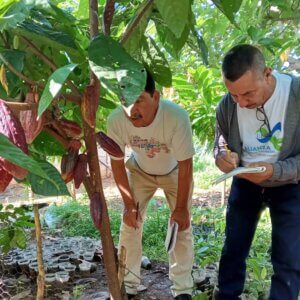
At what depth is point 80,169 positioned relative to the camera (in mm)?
988

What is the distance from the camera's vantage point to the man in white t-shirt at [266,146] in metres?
1.58

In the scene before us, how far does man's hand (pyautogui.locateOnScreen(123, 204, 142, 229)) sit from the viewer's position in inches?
84.2

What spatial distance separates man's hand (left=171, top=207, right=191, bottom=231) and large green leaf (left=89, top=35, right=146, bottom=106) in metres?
1.32

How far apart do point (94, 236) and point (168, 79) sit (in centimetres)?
239

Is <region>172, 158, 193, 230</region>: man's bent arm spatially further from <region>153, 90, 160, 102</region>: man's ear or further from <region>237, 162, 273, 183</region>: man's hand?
<region>237, 162, 273, 183</region>: man's hand

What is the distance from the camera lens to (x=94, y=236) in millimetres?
3621

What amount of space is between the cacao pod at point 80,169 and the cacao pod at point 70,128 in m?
0.05

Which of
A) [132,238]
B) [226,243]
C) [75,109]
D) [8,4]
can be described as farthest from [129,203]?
[8,4]

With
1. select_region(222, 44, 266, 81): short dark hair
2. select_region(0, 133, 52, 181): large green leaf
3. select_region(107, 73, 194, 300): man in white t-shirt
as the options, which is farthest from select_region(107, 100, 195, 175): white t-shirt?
select_region(0, 133, 52, 181): large green leaf

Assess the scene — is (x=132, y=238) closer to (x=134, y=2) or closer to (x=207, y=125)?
(x=207, y=125)

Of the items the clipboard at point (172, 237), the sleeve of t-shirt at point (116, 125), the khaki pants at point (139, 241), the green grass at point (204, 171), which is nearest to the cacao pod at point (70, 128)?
the sleeve of t-shirt at point (116, 125)

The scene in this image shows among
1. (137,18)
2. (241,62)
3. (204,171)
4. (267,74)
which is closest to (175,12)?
(137,18)

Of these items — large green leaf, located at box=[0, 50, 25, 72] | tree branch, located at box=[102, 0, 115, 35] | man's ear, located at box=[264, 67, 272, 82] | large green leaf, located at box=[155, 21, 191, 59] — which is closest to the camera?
large green leaf, located at box=[0, 50, 25, 72]

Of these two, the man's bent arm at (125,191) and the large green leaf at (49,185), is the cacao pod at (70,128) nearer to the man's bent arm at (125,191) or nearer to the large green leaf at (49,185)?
the large green leaf at (49,185)
